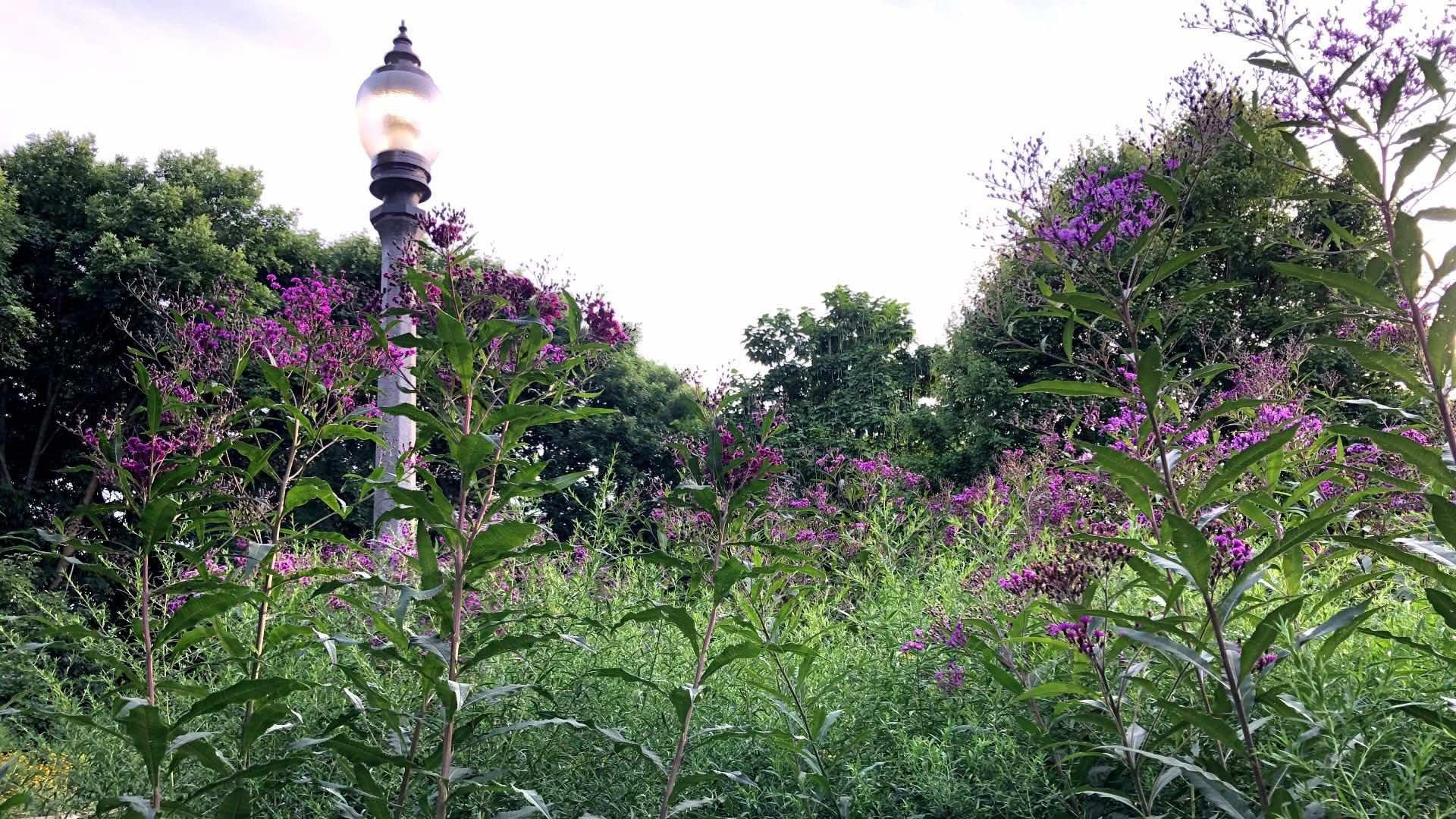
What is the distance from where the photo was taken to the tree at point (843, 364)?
19609 millimetres

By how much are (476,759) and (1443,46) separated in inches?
123

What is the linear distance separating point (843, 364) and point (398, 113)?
52.7 feet

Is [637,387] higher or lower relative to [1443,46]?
higher

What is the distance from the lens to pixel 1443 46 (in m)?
1.94

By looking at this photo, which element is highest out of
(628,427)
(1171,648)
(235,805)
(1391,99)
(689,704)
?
(628,427)

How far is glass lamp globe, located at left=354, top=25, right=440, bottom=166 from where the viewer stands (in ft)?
19.2

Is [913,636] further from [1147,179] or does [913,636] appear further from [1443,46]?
[1443,46]

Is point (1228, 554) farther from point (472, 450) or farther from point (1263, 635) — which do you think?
point (472, 450)

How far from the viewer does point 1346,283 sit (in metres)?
1.46

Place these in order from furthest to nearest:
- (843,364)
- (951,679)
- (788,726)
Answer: (843,364) < (951,679) < (788,726)

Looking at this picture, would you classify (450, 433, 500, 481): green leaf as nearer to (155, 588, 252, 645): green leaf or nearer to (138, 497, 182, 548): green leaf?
(155, 588, 252, 645): green leaf

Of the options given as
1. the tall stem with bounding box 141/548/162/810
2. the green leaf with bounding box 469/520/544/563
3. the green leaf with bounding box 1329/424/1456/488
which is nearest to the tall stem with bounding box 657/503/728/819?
the green leaf with bounding box 469/520/544/563

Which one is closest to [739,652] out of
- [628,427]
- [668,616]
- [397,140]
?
[668,616]

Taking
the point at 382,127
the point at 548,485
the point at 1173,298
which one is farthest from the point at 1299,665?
the point at 382,127
